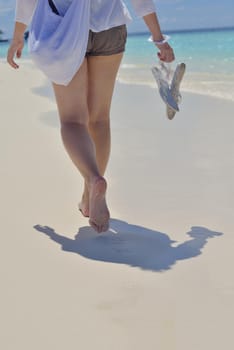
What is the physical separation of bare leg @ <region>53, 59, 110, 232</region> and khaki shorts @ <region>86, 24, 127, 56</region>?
0.19 feet

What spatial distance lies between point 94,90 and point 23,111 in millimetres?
3373

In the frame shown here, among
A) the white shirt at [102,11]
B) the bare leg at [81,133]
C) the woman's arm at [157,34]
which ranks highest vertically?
the white shirt at [102,11]

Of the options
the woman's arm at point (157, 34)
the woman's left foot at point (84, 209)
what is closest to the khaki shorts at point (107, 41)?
the woman's arm at point (157, 34)

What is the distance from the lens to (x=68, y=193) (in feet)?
10.7

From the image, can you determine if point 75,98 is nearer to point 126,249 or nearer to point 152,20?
point 152,20

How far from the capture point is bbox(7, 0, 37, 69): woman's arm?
262 centimetres

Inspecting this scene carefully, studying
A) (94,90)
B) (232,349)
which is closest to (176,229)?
(94,90)

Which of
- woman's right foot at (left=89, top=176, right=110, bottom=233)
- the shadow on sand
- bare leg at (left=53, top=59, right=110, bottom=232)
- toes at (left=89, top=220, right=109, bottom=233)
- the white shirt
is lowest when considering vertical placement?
the shadow on sand

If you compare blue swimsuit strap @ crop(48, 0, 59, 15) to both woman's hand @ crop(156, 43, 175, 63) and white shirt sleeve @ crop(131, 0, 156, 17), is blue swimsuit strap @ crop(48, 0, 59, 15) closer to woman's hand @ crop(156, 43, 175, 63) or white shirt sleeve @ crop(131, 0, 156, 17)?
white shirt sleeve @ crop(131, 0, 156, 17)

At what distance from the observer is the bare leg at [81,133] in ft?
8.05

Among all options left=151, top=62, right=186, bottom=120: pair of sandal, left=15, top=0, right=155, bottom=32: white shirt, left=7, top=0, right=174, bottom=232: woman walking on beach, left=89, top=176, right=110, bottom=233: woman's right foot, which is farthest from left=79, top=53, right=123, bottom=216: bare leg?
left=89, top=176, right=110, bottom=233: woman's right foot

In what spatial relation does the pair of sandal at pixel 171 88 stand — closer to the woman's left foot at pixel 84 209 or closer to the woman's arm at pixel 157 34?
the woman's arm at pixel 157 34

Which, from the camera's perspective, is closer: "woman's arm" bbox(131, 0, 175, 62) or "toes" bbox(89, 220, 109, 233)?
"toes" bbox(89, 220, 109, 233)

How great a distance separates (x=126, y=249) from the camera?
2467 mm
